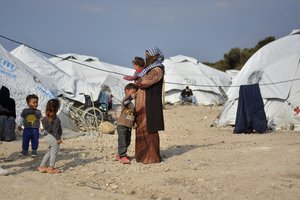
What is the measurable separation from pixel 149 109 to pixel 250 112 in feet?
15.9

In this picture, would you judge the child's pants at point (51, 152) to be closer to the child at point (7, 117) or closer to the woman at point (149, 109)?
the woman at point (149, 109)

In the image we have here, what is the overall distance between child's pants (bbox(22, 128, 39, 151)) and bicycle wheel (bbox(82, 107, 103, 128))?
360 cm

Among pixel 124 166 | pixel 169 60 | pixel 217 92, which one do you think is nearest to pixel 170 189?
pixel 124 166

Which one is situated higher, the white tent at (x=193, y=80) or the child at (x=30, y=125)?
the white tent at (x=193, y=80)

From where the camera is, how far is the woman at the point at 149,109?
17.1 ft

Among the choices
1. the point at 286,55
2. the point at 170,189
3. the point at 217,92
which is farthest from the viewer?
Result: the point at 217,92

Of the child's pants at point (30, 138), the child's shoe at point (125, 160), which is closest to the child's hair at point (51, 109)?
the child's shoe at point (125, 160)

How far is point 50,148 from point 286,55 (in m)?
7.82

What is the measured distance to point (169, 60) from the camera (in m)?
24.1

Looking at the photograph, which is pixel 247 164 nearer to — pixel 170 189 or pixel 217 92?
pixel 170 189

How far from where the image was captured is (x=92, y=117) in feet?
33.1

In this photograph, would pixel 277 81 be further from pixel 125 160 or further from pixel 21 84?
pixel 125 160

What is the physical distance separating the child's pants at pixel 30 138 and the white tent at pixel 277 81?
584 cm

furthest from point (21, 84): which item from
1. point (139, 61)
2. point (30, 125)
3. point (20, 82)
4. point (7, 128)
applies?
point (139, 61)
